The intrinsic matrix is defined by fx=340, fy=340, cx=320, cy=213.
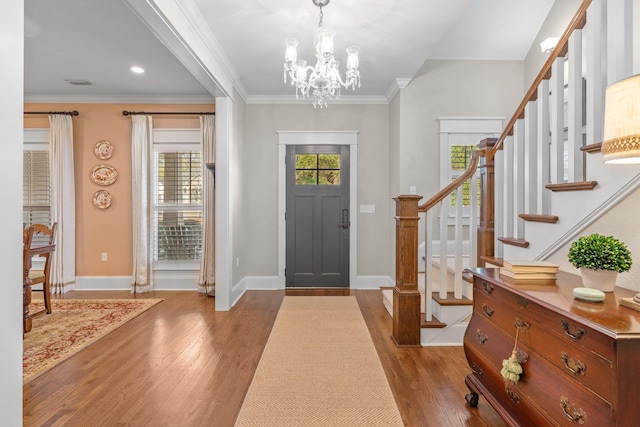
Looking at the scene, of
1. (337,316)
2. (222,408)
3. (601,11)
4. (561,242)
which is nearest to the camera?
(601,11)

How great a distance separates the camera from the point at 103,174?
4738mm

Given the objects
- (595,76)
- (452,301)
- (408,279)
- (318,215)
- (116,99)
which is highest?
(116,99)

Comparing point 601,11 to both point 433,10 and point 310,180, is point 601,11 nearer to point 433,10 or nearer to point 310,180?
point 433,10

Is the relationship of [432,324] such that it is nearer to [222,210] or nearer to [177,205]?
[222,210]

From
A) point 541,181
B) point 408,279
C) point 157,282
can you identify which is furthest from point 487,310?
point 157,282

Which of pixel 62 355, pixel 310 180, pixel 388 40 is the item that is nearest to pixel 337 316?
pixel 310 180

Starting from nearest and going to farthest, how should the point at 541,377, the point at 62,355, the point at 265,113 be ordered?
the point at 541,377 < the point at 62,355 < the point at 265,113

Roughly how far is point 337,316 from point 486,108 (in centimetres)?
326


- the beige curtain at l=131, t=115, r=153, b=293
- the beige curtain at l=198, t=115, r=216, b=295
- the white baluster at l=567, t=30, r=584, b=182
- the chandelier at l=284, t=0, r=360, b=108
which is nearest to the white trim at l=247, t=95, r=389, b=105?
the beige curtain at l=198, t=115, r=216, b=295

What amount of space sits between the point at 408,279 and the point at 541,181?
49.8 inches

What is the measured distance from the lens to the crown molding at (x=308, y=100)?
479 centimetres

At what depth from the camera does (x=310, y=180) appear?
16.1ft

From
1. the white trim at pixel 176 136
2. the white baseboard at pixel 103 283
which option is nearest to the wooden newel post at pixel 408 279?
the white trim at pixel 176 136

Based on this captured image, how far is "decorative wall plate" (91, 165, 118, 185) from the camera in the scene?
4730mm
